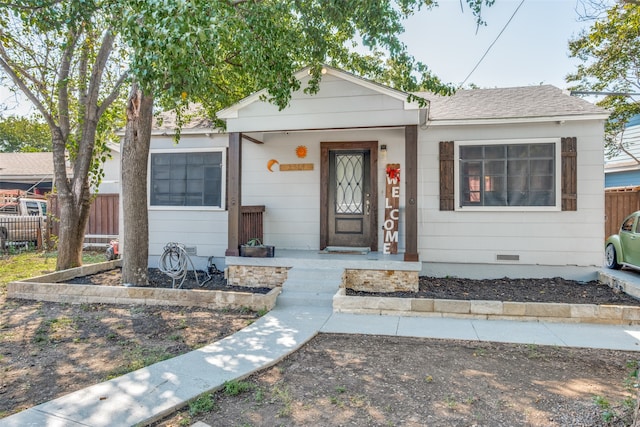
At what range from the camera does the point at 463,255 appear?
24.0 ft

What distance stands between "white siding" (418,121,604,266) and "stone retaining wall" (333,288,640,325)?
218cm

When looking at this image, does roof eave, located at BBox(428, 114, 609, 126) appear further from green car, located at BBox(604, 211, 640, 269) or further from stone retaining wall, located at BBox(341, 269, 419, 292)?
stone retaining wall, located at BBox(341, 269, 419, 292)

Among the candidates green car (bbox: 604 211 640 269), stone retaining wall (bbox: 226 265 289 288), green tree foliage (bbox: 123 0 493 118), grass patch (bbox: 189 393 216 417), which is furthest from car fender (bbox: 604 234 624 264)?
grass patch (bbox: 189 393 216 417)

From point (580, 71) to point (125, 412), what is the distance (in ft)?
48.0

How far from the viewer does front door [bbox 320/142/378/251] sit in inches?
312

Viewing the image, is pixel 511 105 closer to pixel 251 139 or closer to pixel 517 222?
pixel 517 222

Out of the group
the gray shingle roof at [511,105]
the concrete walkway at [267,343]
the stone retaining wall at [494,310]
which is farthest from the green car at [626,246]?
the concrete walkway at [267,343]

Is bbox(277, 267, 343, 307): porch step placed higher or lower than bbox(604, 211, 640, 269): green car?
lower

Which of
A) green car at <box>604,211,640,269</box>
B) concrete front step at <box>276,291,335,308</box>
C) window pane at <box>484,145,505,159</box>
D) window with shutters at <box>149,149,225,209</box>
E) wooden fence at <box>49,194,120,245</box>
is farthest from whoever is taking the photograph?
wooden fence at <box>49,194,120,245</box>

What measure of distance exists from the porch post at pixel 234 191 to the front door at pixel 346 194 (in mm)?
1821

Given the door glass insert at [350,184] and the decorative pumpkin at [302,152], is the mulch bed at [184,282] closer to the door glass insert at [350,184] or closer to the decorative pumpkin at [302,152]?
the door glass insert at [350,184]

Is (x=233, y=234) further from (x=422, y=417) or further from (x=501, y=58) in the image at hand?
(x=501, y=58)

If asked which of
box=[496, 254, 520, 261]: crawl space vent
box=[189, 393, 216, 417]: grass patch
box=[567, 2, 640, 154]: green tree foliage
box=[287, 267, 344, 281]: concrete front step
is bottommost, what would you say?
box=[189, 393, 216, 417]: grass patch

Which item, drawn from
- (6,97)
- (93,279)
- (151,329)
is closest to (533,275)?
(151,329)
